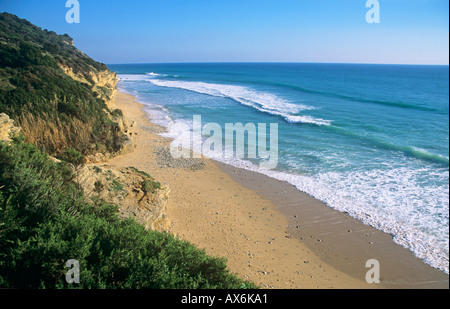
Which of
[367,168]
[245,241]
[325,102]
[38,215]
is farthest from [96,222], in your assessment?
[325,102]

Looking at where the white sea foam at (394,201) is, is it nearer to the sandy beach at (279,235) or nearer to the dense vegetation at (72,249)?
the sandy beach at (279,235)

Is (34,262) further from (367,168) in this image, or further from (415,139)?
(415,139)

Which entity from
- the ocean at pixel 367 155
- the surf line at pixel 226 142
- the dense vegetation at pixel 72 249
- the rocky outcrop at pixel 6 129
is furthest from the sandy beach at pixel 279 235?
the rocky outcrop at pixel 6 129

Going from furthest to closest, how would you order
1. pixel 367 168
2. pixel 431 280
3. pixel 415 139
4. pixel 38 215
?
pixel 415 139
pixel 367 168
pixel 431 280
pixel 38 215

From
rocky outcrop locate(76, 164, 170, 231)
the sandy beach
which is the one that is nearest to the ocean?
the sandy beach

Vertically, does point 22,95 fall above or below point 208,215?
above

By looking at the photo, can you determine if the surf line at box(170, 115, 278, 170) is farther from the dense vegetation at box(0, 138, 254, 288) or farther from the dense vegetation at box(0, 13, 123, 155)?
the dense vegetation at box(0, 138, 254, 288)
